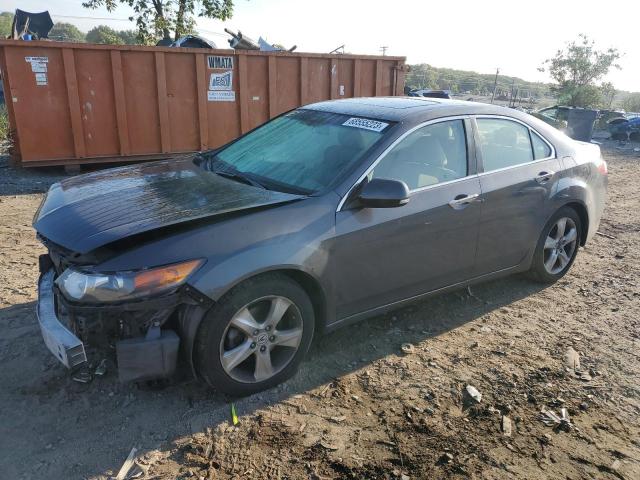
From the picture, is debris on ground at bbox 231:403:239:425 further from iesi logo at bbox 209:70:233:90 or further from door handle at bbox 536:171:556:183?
iesi logo at bbox 209:70:233:90

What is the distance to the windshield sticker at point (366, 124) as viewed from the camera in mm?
3624

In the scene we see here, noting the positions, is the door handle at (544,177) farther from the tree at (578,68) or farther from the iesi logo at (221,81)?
the tree at (578,68)

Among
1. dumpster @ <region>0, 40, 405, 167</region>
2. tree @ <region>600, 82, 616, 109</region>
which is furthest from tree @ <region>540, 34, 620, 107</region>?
dumpster @ <region>0, 40, 405, 167</region>

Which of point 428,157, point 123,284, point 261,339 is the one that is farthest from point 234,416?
point 428,157

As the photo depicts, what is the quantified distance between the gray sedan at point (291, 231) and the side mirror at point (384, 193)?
12mm

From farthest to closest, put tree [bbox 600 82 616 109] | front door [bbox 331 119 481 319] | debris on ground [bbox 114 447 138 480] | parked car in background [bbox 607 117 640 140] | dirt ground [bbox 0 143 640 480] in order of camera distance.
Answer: tree [bbox 600 82 616 109], parked car in background [bbox 607 117 640 140], front door [bbox 331 119 481 319], dirt ground [bbox 0 143 640 480], debris on ground [bbox 114 447 138 480]

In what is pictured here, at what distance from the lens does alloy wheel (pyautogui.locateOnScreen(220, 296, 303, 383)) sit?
9.63 ft

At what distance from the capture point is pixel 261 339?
304 centimetres

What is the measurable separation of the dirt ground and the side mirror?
1.11 metres

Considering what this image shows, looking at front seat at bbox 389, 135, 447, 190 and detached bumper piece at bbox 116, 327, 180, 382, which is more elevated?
front seat at bbox 389, 135, 447, 190

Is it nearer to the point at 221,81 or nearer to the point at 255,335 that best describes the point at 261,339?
the point at 255,335

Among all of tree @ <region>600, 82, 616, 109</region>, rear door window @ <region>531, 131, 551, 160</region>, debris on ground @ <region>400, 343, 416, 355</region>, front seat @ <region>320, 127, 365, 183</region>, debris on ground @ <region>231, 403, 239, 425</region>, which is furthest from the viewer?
tree @ <region>600, 82, 616, 109</region>

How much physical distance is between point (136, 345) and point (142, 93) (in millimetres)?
7949

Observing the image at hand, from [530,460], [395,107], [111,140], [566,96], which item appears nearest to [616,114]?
[566,96]
